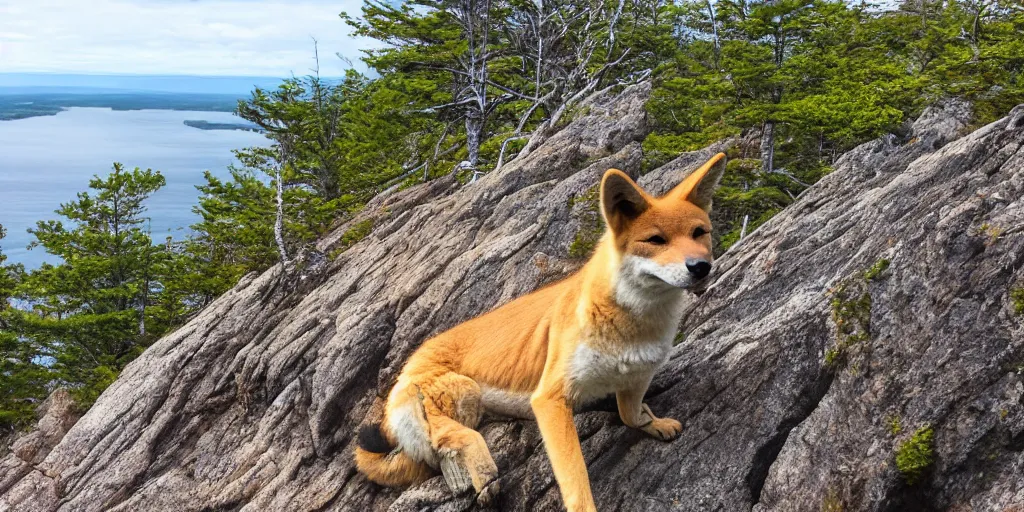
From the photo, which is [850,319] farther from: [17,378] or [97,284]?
[97,284]

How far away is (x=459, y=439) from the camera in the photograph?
623cm

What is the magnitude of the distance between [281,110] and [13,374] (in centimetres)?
1851

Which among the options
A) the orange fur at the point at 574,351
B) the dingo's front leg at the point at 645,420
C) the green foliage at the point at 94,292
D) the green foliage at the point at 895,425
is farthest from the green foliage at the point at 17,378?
the green foliage at the point at 895,425

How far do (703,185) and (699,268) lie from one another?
1.36 meters

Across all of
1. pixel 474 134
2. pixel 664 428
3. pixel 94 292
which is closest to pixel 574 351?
pixel 664 428

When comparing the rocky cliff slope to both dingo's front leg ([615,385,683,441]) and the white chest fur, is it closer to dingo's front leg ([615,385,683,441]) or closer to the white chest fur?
dingo's front leg ([615,385,683,441])

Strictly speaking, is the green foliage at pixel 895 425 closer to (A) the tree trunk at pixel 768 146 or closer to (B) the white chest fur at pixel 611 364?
(B) the white chest fur at pixel 611 364

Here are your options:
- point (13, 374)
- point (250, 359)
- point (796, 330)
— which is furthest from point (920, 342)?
point (13, 374)

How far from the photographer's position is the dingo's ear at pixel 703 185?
17.5 feet

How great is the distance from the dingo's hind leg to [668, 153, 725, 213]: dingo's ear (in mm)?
3189

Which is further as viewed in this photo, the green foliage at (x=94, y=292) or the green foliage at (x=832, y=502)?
the green foliage at (x=94, y=292)

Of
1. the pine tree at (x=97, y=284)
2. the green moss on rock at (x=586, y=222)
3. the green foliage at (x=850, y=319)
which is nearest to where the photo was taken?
the green foliage at (x=850, y=319)

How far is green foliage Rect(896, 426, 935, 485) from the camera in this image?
4.44m

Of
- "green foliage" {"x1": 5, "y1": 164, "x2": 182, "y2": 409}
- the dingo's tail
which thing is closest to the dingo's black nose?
the dingo's tail
